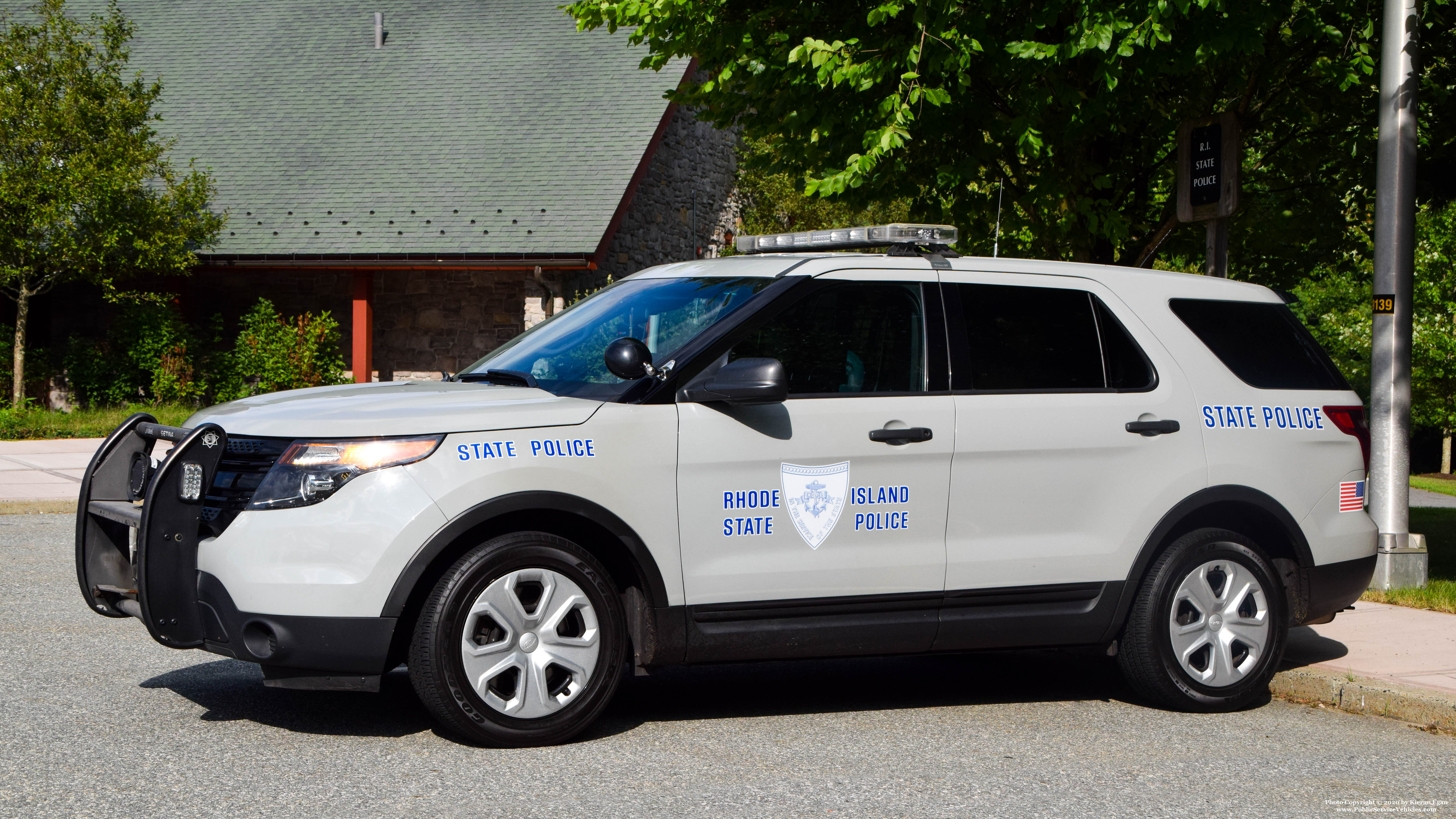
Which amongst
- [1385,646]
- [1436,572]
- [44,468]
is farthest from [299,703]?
[44,468]

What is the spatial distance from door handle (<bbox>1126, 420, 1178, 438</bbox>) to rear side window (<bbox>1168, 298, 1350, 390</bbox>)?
51 centimetres

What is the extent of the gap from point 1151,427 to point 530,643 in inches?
110

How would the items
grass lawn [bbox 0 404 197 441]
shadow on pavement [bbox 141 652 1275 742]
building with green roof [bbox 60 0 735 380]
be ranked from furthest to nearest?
building with green roof [bbox 60 0 735 380]
grass lawn [bbox 0 404 197 441]
shadow on pavement [bbox 141 652 1275 742]

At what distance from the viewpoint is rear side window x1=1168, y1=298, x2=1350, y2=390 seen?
6.56 metres

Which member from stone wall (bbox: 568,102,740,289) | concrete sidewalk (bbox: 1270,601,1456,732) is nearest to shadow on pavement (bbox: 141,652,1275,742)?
concrete sidewalk (bbox: 1270,601,1456,732)

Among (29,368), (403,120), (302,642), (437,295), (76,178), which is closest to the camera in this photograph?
(302,642)

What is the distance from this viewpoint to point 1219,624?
250 inches

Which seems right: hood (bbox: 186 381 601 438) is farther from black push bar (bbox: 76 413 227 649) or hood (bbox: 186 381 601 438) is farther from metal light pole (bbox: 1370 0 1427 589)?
metal light pole (bbox: 1370 0 1427 589)

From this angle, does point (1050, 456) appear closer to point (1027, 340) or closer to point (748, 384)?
point (1027, 340)

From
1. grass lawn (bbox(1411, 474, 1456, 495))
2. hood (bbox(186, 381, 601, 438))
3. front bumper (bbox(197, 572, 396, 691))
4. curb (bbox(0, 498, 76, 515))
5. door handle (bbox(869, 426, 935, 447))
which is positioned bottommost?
grass lawn (bbox(1411, 474, 1456, 495))

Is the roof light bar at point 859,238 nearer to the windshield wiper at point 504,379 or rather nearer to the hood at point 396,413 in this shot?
the windshield wiper at point 504,379

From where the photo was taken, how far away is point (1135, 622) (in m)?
6.22

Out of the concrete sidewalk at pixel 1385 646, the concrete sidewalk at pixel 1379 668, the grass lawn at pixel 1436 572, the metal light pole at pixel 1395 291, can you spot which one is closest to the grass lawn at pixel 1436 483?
the grass lawn at pixel 1436 572

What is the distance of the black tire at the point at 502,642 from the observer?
5195 mm
